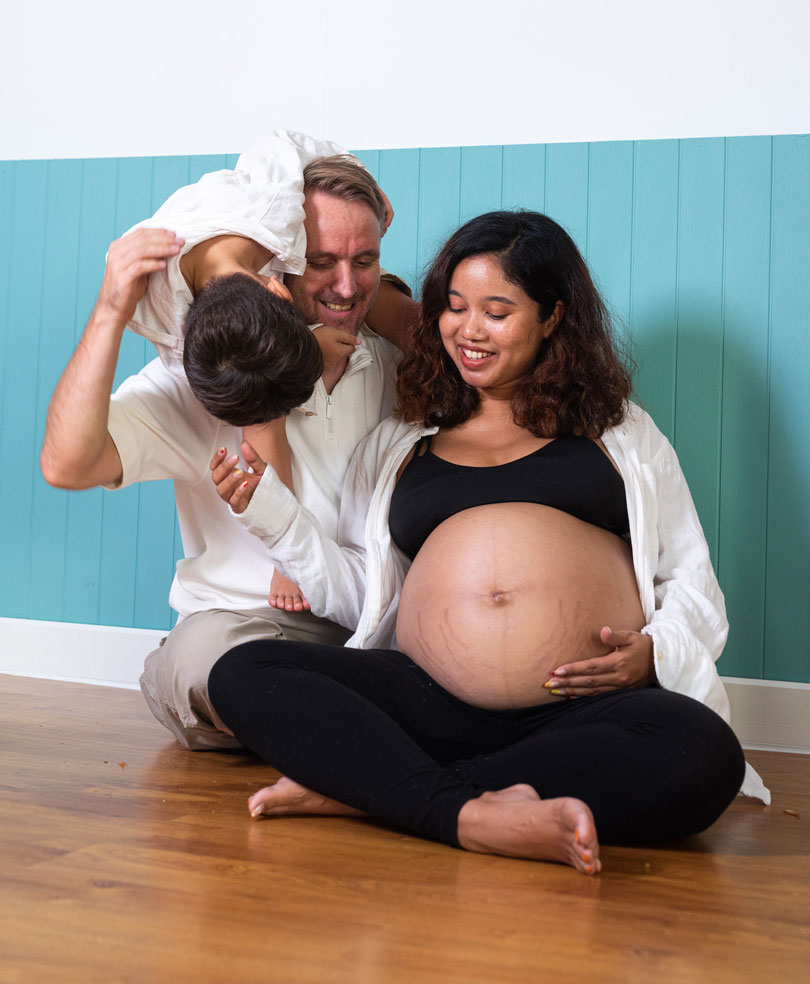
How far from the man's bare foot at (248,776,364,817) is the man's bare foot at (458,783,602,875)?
245mm

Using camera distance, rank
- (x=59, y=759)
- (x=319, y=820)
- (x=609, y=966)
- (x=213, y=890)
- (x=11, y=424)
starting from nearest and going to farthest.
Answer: (x=609, y=966), (x=213, y=890), (x=319, y=820), (x=59, y=759), (x=11, y=424)

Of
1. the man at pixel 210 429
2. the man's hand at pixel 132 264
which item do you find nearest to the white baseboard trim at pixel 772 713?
the man at pixel 210 429

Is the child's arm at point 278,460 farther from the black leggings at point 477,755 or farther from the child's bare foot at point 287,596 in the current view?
the black leggings at point 477,755

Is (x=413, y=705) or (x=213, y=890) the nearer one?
(x=213, y=890)

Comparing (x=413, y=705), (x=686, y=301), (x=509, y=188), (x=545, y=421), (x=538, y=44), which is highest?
(x=538, y=44)

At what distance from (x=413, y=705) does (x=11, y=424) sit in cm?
180

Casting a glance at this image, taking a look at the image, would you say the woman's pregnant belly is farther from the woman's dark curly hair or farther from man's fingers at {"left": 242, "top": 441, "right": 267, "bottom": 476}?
man's fingers at {"left": 242, "top": 441, "right": 267, "bottom": 476}

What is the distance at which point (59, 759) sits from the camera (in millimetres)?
1890

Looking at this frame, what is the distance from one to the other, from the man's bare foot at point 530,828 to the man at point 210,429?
0.72m

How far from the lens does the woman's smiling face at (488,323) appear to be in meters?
1.91

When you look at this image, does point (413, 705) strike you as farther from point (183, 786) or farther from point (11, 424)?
point (11, 424)

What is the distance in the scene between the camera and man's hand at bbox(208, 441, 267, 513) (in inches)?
68.5

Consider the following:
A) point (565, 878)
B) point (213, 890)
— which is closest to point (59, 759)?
point (213, 890)

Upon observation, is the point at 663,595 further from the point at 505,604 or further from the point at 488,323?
the point at 488,323
